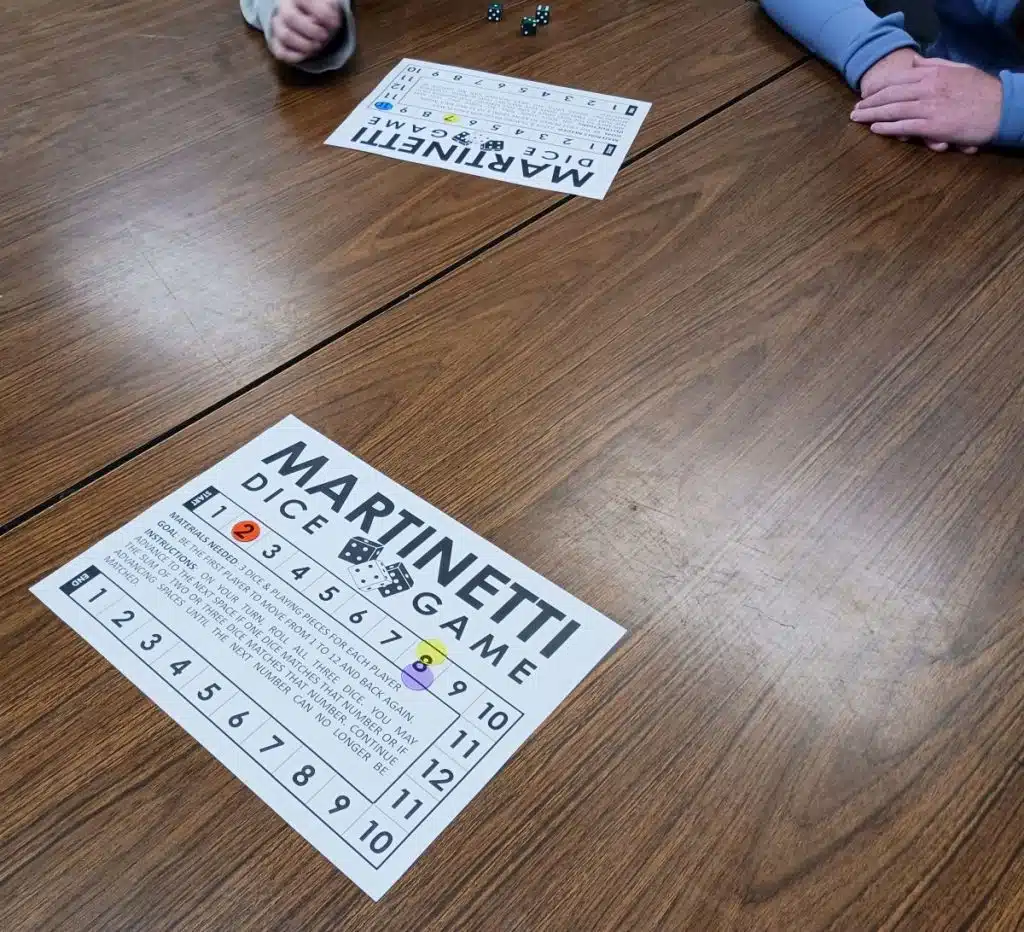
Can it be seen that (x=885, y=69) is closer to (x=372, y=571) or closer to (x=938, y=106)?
(x=938, y=106)

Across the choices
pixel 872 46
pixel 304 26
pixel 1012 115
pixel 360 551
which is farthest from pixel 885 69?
pixel 360 551

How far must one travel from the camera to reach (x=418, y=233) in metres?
0.89

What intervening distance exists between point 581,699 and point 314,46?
2.75 feet

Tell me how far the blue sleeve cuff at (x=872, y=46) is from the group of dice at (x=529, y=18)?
37 centimetres

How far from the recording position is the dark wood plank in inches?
29.8

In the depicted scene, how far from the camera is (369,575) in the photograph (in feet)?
2.04

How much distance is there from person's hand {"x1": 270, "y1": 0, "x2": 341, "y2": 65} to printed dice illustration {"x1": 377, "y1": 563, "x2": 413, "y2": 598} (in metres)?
0.71

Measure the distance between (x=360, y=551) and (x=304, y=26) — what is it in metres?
0.70

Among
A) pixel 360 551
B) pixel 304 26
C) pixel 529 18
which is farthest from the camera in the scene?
pixel 529 18

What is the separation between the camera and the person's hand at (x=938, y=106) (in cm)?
96

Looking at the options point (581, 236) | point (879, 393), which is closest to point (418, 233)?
point (581, 236)

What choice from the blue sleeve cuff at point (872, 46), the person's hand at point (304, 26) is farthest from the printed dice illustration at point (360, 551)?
the blue sleeve cuff at point (872, 46)

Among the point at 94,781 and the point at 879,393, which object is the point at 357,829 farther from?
the point at 879,393

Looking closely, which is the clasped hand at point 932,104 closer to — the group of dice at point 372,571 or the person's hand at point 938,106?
the person's hand at point 938,106
